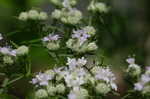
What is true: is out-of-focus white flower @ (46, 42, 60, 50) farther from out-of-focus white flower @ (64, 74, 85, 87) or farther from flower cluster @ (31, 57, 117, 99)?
out-of-focus white flower @ (64, 74, 85, 87)

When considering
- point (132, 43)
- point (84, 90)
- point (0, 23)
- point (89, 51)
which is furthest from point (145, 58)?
point (84, 90)

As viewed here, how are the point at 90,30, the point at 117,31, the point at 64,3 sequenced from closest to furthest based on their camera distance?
the point at 90,30
the point at 64,3
the point at 117,31

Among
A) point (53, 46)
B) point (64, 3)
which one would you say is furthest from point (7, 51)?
point (64, 3)

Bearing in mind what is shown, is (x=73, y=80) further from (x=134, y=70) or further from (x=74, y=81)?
(x=134, y=70)

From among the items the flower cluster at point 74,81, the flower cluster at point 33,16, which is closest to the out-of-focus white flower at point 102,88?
the flower cluster at point 74,81

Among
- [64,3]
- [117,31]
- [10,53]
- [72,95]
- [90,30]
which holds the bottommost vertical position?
[72,95]


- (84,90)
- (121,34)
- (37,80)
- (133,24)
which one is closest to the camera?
(84,90)

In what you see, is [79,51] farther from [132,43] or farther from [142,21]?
[142,21]
